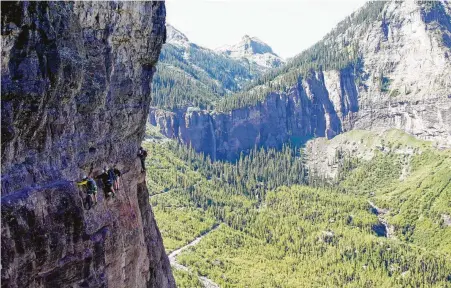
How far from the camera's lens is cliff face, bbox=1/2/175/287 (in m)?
21.0

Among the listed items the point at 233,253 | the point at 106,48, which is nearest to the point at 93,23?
the point at 106,48

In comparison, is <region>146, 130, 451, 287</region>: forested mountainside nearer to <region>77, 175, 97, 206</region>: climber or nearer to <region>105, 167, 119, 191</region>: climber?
<region>105, 167, 119, 191</region>: climber

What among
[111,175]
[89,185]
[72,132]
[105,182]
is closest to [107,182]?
[105,182]

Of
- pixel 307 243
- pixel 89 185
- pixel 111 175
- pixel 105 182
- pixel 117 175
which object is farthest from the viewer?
pixel 307 243

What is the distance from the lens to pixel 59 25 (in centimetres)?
2366

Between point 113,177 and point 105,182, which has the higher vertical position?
point 113,177

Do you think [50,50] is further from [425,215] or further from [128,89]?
[425,215]

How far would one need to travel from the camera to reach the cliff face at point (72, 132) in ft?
68.9

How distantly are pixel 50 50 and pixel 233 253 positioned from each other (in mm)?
131494

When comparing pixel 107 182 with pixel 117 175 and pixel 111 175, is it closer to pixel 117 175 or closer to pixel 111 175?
pixel 111 175

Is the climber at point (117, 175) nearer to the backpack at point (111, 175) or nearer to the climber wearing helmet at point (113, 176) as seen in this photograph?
the climber wearing helmet at point (113, 176)

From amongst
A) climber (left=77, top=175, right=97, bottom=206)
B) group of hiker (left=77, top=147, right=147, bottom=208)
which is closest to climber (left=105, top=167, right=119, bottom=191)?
group of hiker (left=77, top=147, right=147, bottom=208)

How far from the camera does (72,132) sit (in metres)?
27.0

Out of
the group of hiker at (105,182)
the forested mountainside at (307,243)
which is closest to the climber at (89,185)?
the group of hiker at (105,182)
